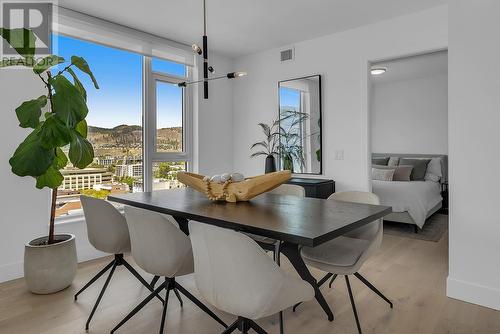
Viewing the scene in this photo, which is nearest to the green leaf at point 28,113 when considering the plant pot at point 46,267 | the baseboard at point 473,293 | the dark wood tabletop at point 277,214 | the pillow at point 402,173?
the dark wood tabletop at point 277,214

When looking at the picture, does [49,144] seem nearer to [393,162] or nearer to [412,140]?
[393,162]

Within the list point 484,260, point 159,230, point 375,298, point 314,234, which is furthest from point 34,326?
point 484,260

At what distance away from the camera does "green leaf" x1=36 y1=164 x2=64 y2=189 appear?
2.58 m

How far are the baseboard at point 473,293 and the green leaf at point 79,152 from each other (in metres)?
2.98

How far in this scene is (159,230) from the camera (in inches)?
69.1

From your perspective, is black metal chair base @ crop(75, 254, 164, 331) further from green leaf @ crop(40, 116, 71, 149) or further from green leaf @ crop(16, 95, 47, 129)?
Answer: green leaf @ crop(16, 95, 47, 129)

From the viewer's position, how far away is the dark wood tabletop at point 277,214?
1521mm

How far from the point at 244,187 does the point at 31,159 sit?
1508mm

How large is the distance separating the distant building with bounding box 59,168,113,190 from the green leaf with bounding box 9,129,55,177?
1201 mm

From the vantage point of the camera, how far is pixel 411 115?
6434mm

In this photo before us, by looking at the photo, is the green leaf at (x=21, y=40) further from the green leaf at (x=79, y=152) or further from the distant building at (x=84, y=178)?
the distant building at (x=84, y=178)

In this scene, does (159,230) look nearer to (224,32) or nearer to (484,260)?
(484,260)

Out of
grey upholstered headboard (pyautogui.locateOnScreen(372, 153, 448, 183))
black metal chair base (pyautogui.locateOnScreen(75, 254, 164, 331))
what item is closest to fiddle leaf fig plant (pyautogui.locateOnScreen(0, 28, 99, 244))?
black metal chair base (pyautogui.locateOnScreen(75, 254, 164, 331))

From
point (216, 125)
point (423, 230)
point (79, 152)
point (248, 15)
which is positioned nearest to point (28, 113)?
point (79, 152)
